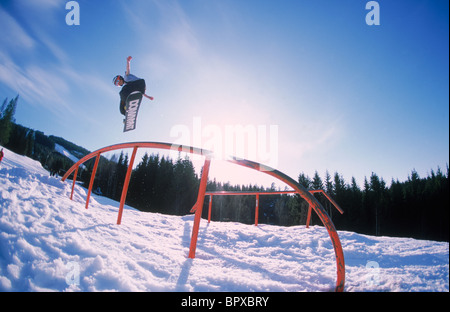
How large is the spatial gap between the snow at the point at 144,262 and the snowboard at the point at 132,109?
215 centimetres

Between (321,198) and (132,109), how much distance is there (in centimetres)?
3603

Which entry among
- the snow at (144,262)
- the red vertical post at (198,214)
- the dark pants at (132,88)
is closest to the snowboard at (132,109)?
the dark pants at (132,88)

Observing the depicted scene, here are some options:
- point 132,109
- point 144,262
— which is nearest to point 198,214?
point 144,262

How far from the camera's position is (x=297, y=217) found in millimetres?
36219

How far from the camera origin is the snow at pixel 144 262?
1.35m

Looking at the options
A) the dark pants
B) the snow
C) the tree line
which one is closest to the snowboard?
the dark pants

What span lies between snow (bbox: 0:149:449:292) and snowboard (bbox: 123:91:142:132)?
215 centimetres

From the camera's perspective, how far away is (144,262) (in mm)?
1697

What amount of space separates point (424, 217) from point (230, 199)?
41.2 m

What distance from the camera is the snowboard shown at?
4711mm

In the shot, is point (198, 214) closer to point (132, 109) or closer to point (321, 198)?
point (132, 109)

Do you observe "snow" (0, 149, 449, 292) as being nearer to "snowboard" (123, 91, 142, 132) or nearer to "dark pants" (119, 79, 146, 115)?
"snowboard" (123, 91, 142, 132)

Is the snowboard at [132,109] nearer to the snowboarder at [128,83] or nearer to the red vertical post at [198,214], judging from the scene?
the snowboarder at [128,83]

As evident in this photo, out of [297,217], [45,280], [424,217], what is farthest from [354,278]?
[424,217]
